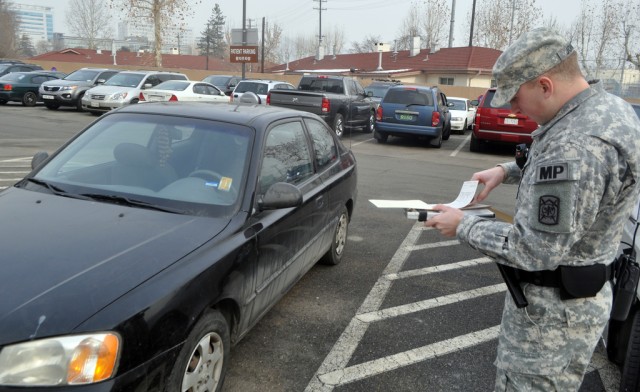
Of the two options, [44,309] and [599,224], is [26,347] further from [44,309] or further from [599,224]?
[599,224]

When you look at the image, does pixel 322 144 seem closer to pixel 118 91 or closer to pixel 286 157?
pixel 286 157

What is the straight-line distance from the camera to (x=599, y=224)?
1707mm

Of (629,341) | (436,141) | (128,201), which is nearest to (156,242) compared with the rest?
(128,201)

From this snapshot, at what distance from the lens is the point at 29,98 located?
2014 centimetres

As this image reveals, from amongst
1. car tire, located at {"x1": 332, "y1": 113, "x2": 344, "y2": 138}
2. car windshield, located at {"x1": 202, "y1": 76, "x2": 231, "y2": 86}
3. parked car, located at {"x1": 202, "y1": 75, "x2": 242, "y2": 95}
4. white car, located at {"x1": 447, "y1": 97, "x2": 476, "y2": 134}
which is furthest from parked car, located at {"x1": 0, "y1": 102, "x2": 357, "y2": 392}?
car windshield, located at {"x1": 202, "y1": 76, "x2": 231, "y2": 86}

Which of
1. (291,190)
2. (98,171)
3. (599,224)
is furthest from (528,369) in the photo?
(98,171)

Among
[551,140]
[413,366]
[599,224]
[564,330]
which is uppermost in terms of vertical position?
[551,140]

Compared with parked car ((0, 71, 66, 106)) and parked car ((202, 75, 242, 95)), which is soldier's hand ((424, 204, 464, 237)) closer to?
parked car ((0, 71, 66, 106))

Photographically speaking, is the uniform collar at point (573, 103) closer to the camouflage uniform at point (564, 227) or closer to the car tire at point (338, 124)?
the camouflage uniform at point (564, 227)

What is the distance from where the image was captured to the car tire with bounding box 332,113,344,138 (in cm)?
1520

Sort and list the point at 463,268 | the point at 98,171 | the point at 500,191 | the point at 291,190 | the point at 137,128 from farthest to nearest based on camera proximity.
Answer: the point at 500,191 < the point at 463,268 < the point at 137,128 < the point at 98,171 < the point at 291,190

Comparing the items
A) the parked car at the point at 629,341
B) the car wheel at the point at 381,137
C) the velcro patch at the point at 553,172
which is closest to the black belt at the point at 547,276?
the velcro patch at the point at 553,172

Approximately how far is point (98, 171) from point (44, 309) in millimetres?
1529

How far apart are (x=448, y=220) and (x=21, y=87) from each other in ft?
72.3
